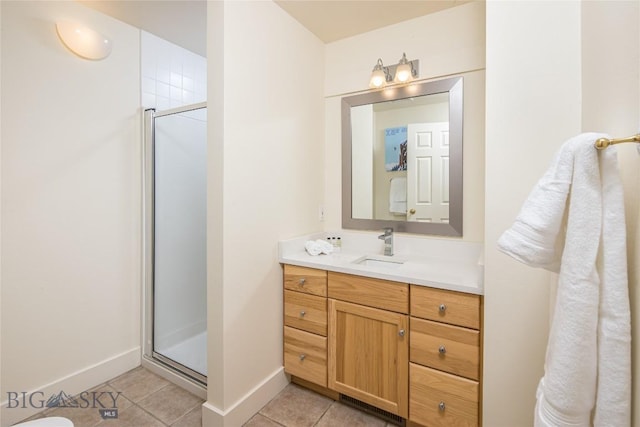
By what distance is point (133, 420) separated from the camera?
5.35 feet

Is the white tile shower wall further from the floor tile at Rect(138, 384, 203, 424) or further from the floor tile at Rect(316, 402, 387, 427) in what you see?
the floor tile at Rect(316, 402, 387, 427)

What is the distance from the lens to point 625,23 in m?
0.72

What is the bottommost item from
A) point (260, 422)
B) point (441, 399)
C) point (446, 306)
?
point (260, 422)

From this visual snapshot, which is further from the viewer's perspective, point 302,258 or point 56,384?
point 302,258

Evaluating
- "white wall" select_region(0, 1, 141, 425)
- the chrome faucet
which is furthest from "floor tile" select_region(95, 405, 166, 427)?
the chrome faucet

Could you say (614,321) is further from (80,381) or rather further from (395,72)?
(80,381)

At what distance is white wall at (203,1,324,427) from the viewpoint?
1534 mm

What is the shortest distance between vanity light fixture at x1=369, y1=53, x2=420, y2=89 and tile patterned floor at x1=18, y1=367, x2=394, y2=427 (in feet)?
6.62

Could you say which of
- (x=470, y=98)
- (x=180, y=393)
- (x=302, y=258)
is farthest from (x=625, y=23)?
(x=180, y=393)

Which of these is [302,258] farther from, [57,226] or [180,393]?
[57,226]

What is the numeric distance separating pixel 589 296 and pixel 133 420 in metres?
2.09

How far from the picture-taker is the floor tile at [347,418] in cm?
162

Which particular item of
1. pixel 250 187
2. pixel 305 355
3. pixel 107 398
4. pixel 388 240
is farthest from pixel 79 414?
pixel 388 240

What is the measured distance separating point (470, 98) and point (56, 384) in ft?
9.67
